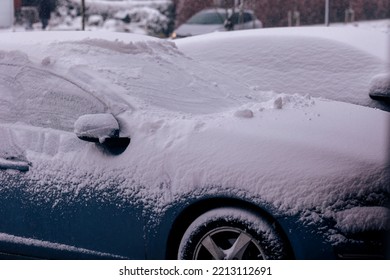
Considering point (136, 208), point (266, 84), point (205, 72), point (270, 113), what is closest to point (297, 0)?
point (266, 84)

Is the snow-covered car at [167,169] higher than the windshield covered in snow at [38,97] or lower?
lower

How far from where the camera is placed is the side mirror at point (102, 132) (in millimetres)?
2568

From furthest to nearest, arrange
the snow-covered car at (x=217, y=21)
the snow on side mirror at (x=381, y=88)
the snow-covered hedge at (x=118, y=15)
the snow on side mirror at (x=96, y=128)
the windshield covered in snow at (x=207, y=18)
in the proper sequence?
the windshield covered in snow at (x=207, y=18) → the snow-covered car at (x=217, y=21) → the snow-covered hedge at (x=118, y=15) → the snow on side mirror at (x=381, y=88) → the snow on side mirror at (x=96, y=128)

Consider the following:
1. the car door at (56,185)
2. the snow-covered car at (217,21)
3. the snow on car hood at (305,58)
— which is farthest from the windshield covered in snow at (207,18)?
the car door at (56,185)

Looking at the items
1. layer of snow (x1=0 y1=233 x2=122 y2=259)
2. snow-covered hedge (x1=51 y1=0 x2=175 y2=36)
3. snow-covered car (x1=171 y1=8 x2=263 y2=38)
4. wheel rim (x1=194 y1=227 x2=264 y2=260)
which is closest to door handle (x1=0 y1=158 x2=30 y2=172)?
layer of snow (x1=0 y1=233 x2=122 y2=259)

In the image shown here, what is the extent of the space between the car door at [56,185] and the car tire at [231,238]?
0.24 meters

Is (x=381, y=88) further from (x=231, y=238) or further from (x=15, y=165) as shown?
(x=15, y=165)

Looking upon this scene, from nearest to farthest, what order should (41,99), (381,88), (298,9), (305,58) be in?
(41,99)
(381,88)
(305,58)
(298,9)

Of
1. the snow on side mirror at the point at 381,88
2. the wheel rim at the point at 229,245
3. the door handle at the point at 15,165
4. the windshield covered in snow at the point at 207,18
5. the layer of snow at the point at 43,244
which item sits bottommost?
the layer of snow at the point at 43,244

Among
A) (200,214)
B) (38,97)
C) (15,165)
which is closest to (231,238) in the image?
(200,214)

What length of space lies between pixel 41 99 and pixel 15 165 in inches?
13.9

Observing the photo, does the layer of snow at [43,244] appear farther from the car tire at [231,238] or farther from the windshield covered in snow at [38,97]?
the windshield covered in snow at [38,97]

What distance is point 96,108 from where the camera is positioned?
9.06 feet

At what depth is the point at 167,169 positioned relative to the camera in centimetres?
251
